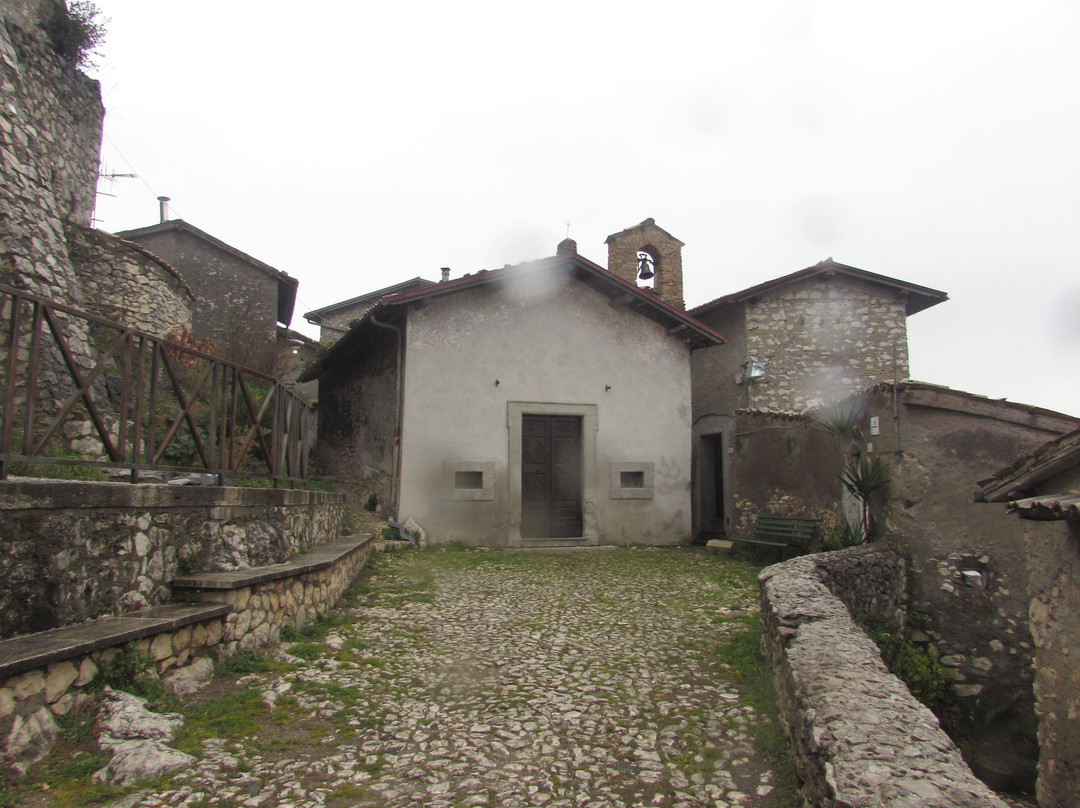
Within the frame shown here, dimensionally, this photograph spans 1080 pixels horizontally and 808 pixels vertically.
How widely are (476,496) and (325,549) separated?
420 centimetres

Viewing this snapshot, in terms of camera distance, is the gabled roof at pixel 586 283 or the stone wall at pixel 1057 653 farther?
the gabled roof at pixel 586 283

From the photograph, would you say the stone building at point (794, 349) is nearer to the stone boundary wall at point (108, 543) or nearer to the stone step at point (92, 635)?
the stone boundary wall at point (108, 543)

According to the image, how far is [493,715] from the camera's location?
355 cm

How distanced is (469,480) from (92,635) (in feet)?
24.8

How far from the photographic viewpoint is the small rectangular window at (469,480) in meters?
10.3

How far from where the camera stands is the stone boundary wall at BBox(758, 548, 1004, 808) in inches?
74.2

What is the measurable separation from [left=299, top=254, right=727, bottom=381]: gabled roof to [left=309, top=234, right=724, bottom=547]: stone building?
31mm

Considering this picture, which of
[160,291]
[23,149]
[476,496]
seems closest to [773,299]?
[476,496]

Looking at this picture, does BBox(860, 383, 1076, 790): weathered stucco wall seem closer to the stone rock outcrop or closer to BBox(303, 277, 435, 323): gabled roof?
the stone rock outcrop

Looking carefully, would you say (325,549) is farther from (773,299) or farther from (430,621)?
(773,299)

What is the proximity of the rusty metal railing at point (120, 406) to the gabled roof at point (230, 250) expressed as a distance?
838cm

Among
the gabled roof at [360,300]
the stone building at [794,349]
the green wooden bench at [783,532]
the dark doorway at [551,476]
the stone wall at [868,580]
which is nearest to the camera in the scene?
the stone wall at [868,580]

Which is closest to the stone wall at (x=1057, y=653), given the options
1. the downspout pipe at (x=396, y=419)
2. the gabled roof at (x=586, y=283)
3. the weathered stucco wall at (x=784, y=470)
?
the weathered stucco wall at (x=784, y=470)

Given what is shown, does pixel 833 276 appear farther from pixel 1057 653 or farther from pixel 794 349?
pixel 1057 653
